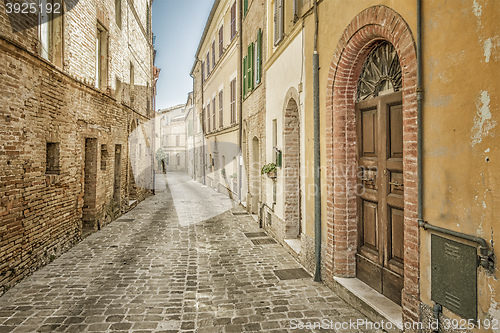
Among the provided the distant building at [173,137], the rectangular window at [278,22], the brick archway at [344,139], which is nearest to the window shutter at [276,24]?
the rectangular window at [278,22]

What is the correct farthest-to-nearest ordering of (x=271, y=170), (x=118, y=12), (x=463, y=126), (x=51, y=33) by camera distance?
(x=118, y=12) → (x=271, y=170) → (x=51, y=33) → (x=463, y=126)

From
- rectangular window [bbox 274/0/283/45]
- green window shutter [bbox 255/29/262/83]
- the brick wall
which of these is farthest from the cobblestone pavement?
green window shutter [bbox 255/29/262/83]

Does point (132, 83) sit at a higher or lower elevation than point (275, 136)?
higher

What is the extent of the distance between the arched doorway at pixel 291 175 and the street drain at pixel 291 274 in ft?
5.26

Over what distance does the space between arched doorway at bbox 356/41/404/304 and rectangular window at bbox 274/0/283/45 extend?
3755 millimetres

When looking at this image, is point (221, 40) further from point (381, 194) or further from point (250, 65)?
point (381, 194)

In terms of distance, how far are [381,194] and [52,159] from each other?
22.3 feet

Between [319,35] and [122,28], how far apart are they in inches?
371

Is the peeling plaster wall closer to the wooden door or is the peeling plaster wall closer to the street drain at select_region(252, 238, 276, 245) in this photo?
the wooden door

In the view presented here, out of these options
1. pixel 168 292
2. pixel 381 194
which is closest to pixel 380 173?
pixel 381 194

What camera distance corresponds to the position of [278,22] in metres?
8.12

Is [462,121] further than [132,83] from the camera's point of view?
No

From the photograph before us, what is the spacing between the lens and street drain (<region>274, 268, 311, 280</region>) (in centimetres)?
574

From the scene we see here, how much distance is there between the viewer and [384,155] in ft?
13.9
